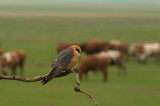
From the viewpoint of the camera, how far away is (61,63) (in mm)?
2287

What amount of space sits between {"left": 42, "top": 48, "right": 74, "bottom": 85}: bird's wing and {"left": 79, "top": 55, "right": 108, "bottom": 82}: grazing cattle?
50.6 feet

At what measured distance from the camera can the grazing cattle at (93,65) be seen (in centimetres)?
1822

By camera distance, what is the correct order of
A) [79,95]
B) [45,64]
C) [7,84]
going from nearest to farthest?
[79,95] → [7,84] → [45,64]

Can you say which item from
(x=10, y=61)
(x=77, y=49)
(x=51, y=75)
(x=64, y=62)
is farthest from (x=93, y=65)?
(x=51, y=75)

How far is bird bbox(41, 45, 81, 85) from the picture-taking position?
2.10m

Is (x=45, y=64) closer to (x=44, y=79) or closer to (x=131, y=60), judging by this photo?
(x=131, y=60)

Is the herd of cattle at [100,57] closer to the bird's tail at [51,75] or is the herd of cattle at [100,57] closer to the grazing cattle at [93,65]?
the grazing cattle at [93,65]

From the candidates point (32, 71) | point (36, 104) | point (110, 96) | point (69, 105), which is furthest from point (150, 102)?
point (32, 71)

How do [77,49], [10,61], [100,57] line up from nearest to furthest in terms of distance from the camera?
[77,49] < [10,61] < [100,57]

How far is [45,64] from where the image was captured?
2283 centimetres

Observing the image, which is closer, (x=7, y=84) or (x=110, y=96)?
(x=110, y=96)

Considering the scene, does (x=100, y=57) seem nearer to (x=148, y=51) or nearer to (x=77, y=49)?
(x=148, y=51)

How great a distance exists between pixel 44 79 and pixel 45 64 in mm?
20854

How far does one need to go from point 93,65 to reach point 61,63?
16.2 m
